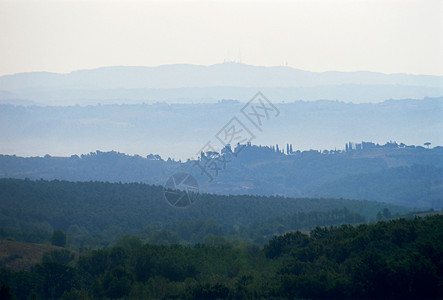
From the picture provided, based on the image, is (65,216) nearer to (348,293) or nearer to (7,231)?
(7,231)

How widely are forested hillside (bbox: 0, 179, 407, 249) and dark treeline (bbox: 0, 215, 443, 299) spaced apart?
3824cm

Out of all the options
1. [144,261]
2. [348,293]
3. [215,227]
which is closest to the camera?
[348,293]

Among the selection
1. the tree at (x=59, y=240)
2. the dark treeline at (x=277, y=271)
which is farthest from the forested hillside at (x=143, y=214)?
the dark treeline at (x=277, y=271)

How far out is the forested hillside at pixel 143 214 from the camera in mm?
108125

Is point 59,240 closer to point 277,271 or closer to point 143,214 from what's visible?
point 277,271

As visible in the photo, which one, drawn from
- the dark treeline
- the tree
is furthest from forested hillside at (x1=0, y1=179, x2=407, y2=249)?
the dark treeline

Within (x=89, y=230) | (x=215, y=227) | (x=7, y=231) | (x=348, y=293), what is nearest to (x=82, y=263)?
(x=348, y=293)

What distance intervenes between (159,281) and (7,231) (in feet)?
189

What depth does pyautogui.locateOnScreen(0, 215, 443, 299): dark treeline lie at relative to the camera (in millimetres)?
34312

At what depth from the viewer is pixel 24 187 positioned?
459 feet

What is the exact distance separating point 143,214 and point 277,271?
312ft

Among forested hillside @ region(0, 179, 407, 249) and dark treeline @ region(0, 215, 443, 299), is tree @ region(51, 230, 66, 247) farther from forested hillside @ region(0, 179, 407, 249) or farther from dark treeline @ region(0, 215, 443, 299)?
dark treeline @ region(0, 215, 443, 299)

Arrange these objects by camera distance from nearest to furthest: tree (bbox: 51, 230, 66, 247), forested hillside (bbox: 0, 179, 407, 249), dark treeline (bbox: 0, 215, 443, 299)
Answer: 1. dark treeline (bbox: 0, 215, 443, 299)
2. tree (bbox: 51, 230, 66, 247)
3. forested hillside (bbox: 0, 179, 407, 249)

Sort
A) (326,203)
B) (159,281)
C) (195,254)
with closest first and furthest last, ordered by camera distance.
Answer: (159,281) → (195,254) → (326,203)
